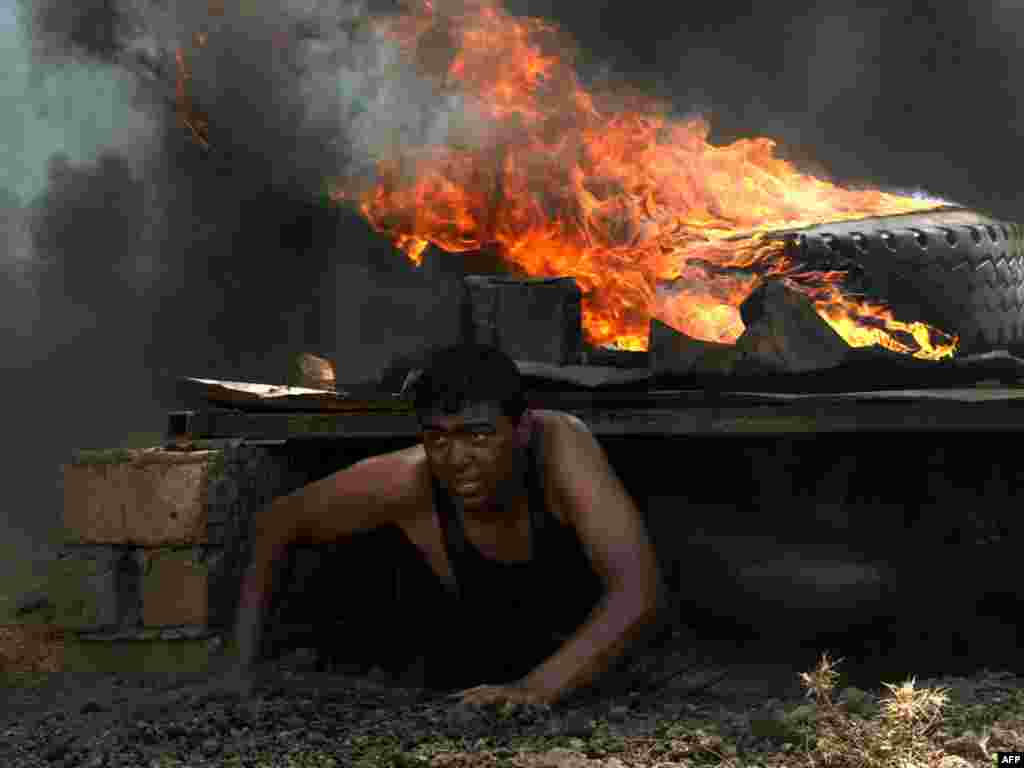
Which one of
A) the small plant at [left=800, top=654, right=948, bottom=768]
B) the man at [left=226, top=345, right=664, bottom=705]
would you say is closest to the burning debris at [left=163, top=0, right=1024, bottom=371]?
the man at [left=226, top=345, right=664, bottom=705]

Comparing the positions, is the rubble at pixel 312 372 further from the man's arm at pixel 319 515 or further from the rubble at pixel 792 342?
the rubble at pixel 792 342

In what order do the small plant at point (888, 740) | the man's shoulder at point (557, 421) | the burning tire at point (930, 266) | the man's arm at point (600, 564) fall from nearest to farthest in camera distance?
the small plant at point (888, 740) → the man's arm at point (600, 564) → the man's shoulder at point (557, 421) → the burning tire at point (930, 266)

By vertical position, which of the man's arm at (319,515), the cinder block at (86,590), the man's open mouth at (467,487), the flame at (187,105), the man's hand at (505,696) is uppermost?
the flame at (187,105)

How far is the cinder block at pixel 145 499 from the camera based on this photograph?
5.98 m

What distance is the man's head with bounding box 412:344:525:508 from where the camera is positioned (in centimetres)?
523

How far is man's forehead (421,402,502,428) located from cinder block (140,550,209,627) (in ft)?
4.43

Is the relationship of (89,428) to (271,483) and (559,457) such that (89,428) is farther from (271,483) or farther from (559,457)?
(559,457)

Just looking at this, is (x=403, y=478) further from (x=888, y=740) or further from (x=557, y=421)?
(x=888, y=740)

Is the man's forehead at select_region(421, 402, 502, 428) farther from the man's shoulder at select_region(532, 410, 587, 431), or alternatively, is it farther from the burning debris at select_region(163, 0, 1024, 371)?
the burning debris at select_region(163, 0, 1024, 371)

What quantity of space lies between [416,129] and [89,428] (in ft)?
11.8

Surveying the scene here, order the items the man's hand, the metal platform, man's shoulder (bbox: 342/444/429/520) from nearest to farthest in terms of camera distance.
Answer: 1. the man's hand
2. man's shoulder (bbox: 342/444/429/520)
3. the metal platform

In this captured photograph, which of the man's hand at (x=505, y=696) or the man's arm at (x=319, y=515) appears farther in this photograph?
the man's arm at (x=319, y=515)

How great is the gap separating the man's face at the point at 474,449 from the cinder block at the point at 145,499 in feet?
3.76

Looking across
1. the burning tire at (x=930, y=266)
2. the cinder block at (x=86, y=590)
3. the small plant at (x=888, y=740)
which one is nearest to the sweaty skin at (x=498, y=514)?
the cinder block at (x=86, y=590)
